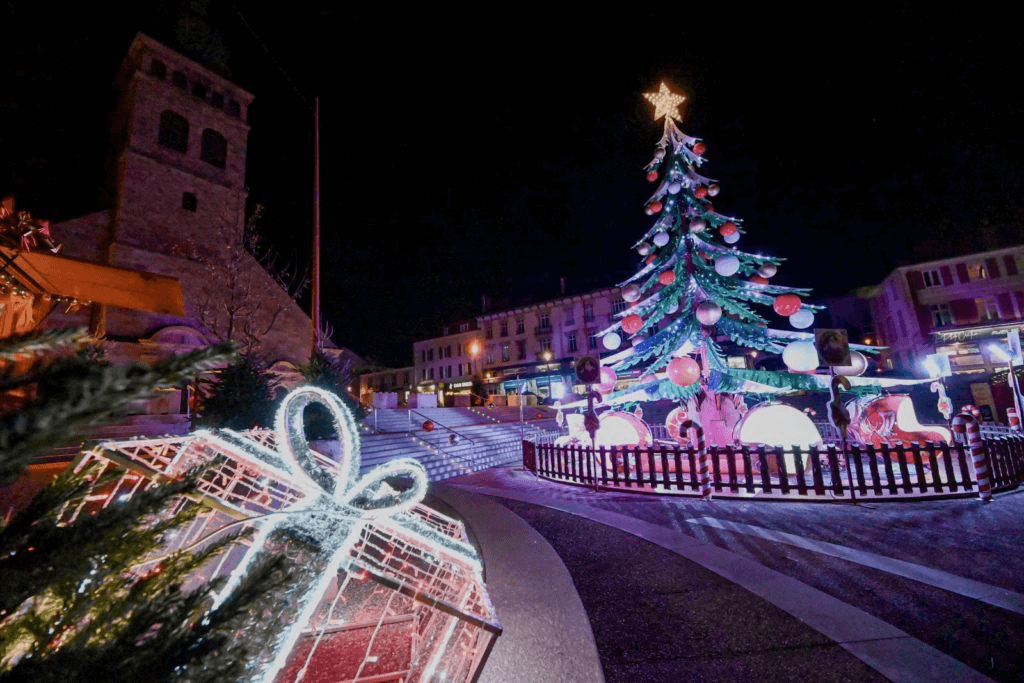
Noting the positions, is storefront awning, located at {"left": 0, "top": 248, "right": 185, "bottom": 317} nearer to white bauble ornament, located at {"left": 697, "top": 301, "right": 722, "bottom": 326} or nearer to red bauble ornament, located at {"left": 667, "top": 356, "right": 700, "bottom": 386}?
red bauble ornament, located at {"left": 667, "top": 356, "right": 700, "bottom": 386}

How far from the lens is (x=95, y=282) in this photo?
708cm

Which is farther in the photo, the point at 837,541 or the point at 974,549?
the point at 837,541

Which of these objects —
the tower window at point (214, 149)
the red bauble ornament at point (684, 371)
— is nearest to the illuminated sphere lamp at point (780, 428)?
the red bauble ornament at point (684, 371)

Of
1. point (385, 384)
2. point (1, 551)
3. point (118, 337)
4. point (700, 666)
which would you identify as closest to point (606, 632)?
point (700, 666)

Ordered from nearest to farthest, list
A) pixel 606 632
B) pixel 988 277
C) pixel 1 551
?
pixel 1 551 → pixel 606 632 → pixel 988 277

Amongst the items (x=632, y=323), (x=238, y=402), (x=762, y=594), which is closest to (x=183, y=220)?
(x=238, y=402)

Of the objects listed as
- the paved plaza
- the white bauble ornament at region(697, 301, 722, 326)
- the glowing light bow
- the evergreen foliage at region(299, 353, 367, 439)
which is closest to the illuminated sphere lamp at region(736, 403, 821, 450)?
the paved plaza

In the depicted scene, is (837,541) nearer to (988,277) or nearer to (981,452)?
(981,452)

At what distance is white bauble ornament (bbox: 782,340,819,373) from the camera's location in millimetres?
9320

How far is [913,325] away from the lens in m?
34.7

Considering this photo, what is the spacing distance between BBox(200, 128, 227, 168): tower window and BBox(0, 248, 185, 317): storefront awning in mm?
21272

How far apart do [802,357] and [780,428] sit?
157 cm

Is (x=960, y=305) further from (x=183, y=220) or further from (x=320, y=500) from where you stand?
(x=183, y=220)

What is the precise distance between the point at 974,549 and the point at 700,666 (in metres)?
4.68
